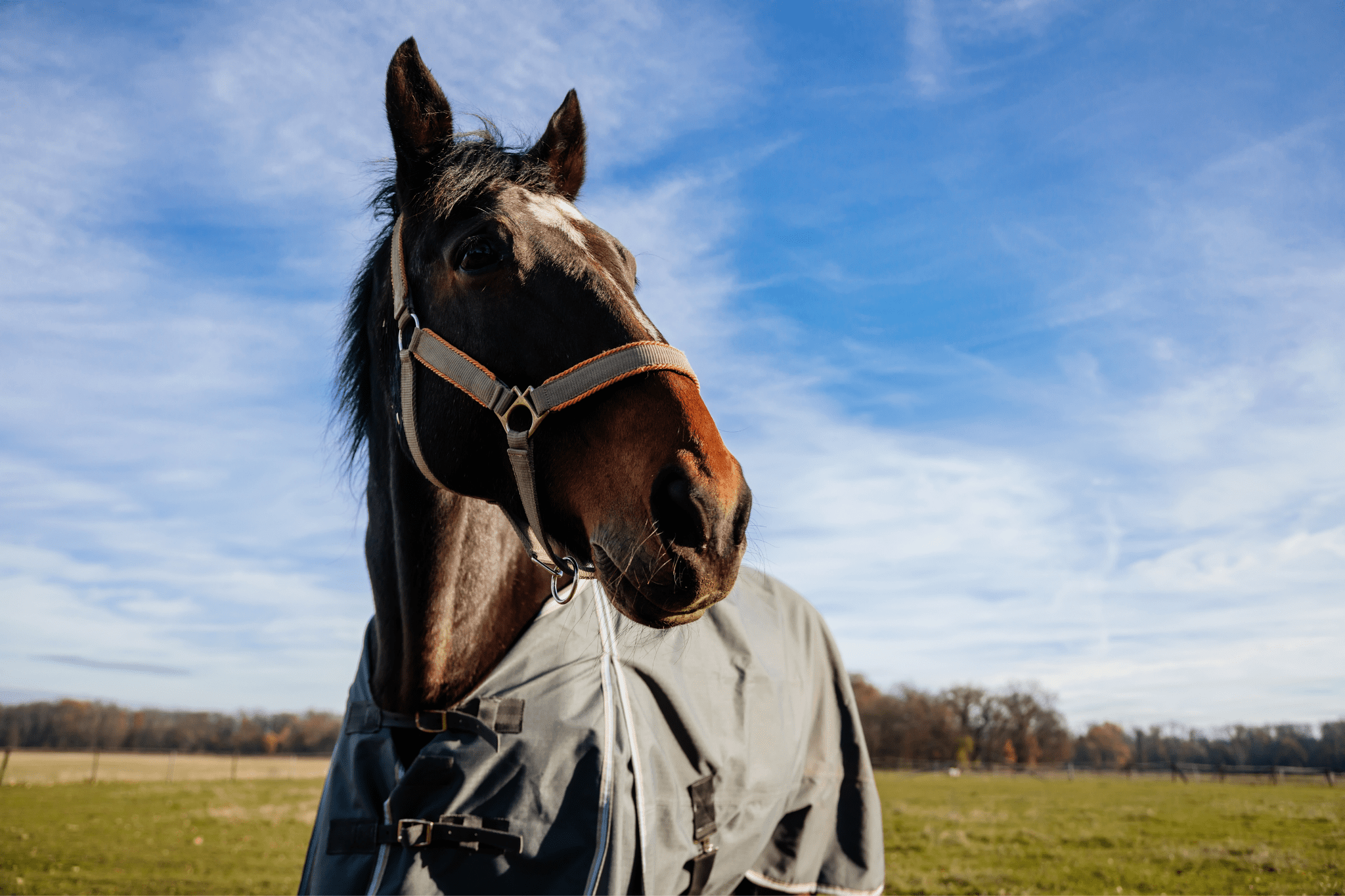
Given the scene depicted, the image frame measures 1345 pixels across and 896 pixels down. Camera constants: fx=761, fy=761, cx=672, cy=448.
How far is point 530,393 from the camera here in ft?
6.62

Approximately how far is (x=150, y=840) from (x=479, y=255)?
68.8 ft

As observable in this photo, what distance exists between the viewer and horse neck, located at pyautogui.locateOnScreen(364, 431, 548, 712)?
104 inches

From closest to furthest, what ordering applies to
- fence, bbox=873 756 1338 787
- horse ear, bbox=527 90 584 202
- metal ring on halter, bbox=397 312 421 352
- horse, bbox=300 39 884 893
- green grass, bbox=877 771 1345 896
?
horse, bbox=300 39 884 893 < metal ring on halter, bbox=397 312 421 352 < horse ear, bbox=527 90 584 202 < green grass, bbox=877 771 1345 896 < fence, bbox=873 756 1338 787

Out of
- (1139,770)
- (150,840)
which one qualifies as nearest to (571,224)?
(150,840)

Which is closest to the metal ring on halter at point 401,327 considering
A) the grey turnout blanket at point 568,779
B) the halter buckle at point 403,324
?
the halter buckle at point 403,324

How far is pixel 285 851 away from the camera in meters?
16.7

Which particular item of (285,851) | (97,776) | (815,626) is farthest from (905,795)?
(97,776)

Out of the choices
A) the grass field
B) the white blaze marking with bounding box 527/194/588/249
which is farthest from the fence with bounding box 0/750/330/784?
the white blaze marking with bounding box 527/194/588/249

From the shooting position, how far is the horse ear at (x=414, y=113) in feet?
8.43

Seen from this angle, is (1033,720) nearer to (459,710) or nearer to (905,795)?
(905,795)

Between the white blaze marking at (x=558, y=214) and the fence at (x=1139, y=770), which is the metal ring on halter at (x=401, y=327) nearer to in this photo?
the white blaze marking at (x=558, y=214)

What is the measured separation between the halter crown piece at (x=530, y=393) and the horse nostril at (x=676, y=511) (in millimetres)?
336

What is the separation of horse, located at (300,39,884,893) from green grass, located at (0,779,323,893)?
12620 mm

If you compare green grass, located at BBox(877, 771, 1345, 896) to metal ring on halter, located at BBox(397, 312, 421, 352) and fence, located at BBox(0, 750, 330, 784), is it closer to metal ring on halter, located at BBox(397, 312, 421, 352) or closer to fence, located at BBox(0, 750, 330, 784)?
metal ring on halter, located at BBox(397, 312, 421, 352)
